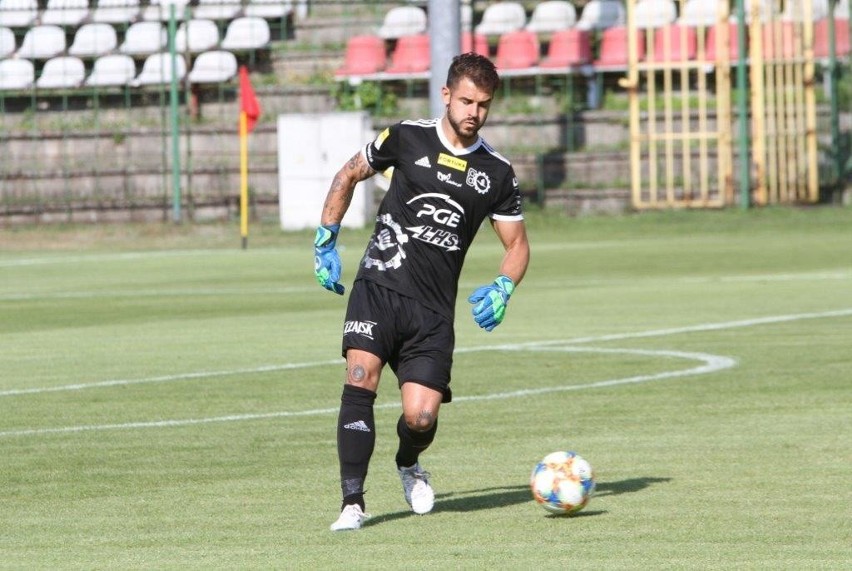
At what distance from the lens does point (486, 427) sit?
410 inches

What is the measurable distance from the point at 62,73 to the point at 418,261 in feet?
103

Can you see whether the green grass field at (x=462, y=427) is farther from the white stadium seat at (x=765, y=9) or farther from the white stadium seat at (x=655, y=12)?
the white stadium seat at (x=655, y=12)

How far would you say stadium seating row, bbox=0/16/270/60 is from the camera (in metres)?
37.9

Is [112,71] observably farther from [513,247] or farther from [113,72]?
[513,247]

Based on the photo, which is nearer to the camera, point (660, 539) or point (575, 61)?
point (660, 539)

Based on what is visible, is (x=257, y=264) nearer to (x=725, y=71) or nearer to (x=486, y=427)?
(x=725, y=71)

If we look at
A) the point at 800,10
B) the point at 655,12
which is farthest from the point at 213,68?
the point at 800,10

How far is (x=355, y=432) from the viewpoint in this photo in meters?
7.45

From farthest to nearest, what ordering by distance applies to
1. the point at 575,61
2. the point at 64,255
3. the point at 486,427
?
the point at 575,61
the point at 64,255
the point at 486,427

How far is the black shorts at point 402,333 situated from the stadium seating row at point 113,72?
29571 mm

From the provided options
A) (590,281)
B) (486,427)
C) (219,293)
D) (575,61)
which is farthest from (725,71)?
(486,427)

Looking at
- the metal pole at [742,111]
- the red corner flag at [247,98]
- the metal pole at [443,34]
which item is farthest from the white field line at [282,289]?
the metal pole at [742,111]

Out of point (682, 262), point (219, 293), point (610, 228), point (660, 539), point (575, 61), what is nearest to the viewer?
point (660, 539)

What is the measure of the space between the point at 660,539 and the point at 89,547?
2.19 m
